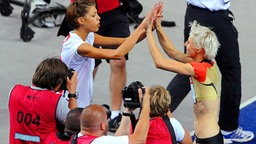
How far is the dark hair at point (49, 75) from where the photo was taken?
598 centimetres

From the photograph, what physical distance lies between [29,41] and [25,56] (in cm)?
51

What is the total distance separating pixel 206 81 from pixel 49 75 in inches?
54.2

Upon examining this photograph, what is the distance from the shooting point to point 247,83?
942 cm

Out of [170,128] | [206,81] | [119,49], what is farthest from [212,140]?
[119,49]

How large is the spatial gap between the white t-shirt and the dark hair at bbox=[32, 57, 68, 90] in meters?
0.86

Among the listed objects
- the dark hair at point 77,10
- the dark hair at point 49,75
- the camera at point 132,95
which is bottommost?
the camera at point 132,95

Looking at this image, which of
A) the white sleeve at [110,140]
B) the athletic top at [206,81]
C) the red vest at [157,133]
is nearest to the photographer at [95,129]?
the white sleeve at [110,140]

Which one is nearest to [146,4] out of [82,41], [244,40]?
[244,40]

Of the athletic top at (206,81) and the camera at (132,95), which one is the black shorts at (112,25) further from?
the camera at (132,95)

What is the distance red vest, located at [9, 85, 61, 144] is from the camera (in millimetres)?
5859

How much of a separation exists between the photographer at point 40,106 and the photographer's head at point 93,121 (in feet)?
1.62

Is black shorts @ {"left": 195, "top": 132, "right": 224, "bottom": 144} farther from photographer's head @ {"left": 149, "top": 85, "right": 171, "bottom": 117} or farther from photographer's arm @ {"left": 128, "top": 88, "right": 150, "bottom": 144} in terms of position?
photographer's arm @ {"left": 128, "top": 88, "right": 150, "bottom": 144}

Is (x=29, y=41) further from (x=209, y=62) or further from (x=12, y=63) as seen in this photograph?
(x=209, y=62)

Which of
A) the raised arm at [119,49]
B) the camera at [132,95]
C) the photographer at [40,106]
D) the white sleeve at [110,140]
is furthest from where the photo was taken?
the raised arm at [119,49]
